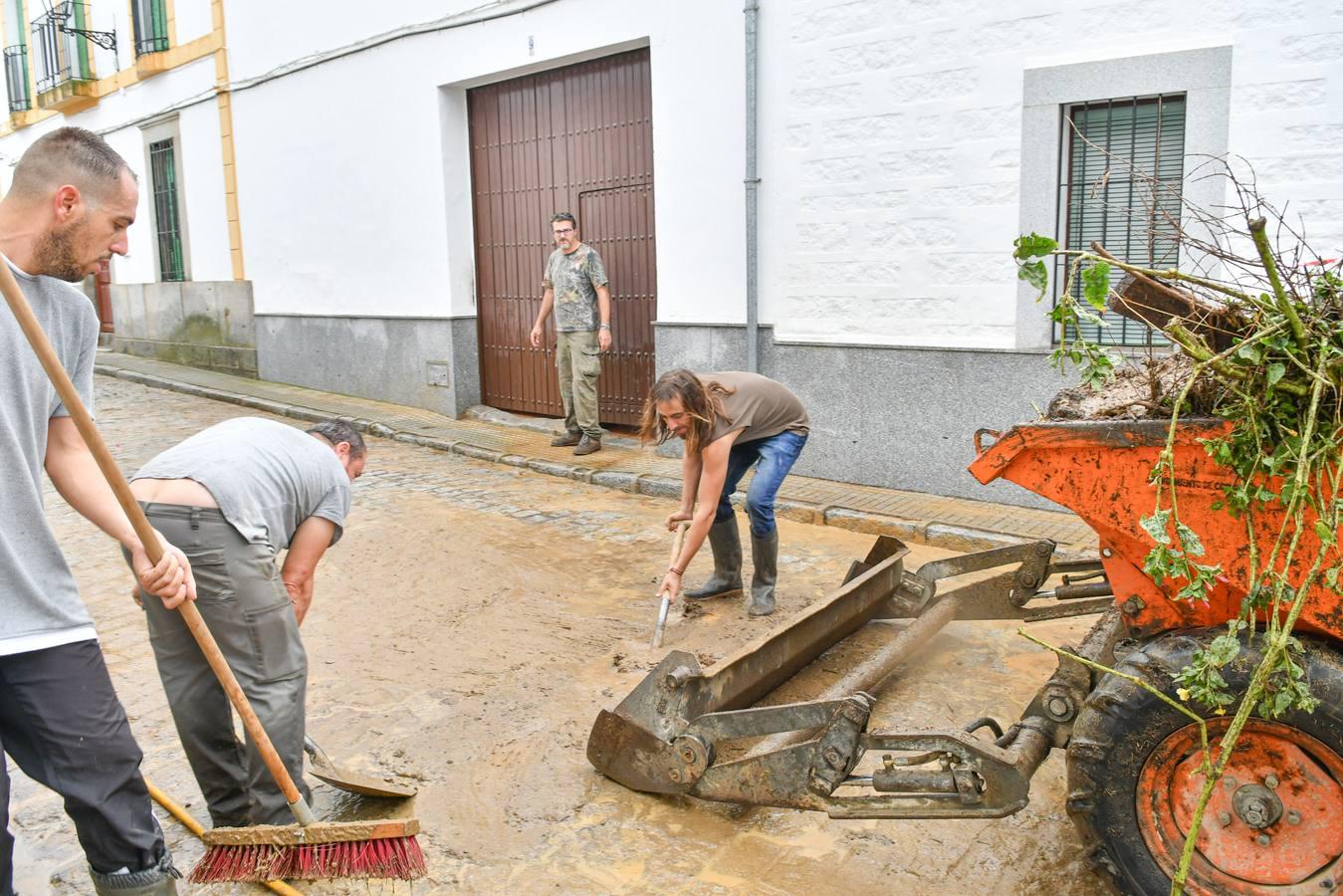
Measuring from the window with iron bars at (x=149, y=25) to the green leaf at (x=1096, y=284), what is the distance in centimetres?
1528

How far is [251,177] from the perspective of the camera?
1359 cm

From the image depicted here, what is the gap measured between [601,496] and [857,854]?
500 centimetres

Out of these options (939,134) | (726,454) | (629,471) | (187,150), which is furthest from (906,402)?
(187,150)

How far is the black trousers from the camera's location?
2.59 meters

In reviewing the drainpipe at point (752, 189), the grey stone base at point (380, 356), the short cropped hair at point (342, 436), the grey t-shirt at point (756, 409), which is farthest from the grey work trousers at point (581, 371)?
the short cropped hair at point (342, 436)

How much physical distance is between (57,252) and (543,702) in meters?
2.61

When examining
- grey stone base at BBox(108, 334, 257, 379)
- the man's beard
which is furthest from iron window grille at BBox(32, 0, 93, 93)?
the man's beard

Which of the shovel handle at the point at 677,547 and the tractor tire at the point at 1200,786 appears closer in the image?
the tractor tire at the point at 1200,786

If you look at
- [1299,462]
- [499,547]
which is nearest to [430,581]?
[499,547]

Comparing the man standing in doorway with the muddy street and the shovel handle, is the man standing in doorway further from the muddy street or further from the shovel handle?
the shovel handle

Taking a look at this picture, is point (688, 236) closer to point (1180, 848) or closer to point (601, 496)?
point (601, 496)

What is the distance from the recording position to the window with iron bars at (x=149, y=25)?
50.0ft

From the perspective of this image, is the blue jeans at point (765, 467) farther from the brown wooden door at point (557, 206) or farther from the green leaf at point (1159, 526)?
the brown wooden door at point (557, 206)

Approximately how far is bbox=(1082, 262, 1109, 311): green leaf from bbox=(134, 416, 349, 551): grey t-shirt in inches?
88.3
